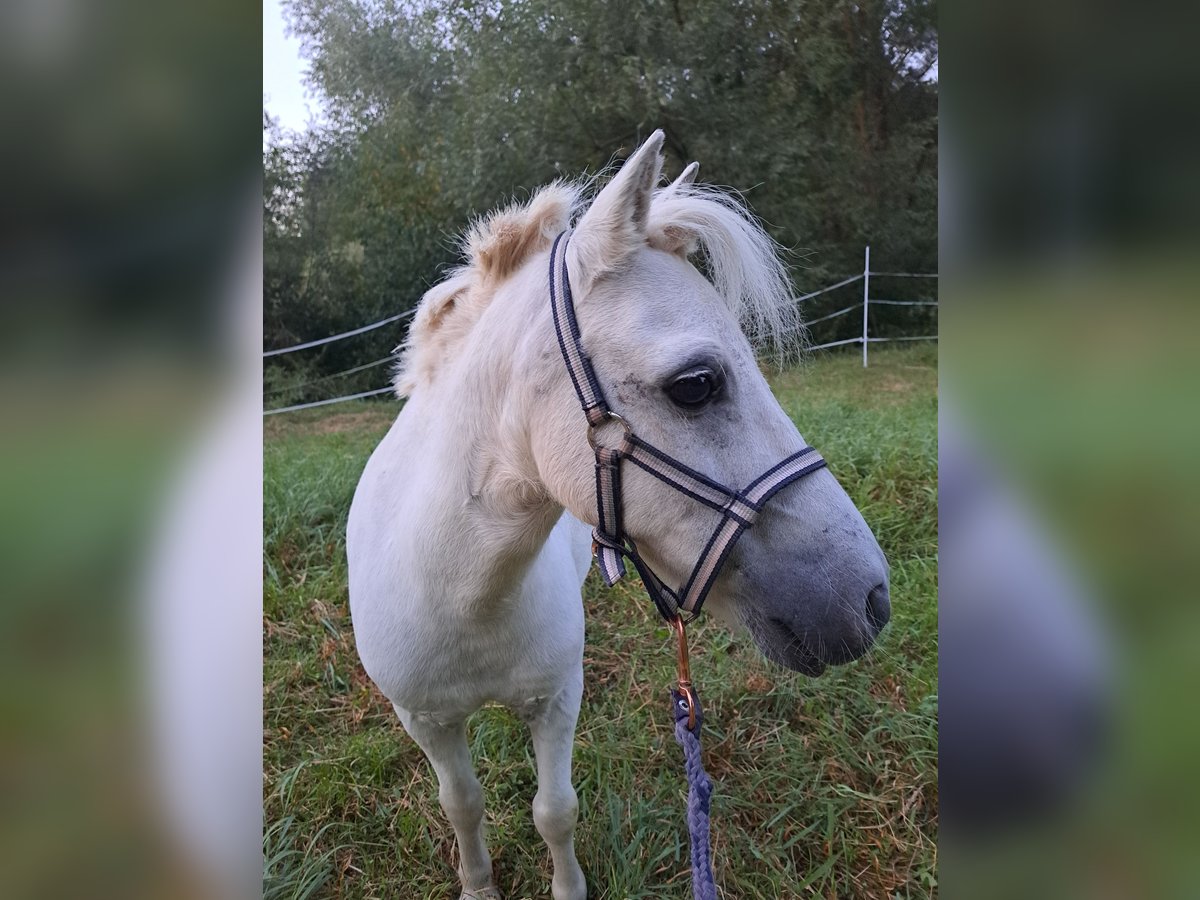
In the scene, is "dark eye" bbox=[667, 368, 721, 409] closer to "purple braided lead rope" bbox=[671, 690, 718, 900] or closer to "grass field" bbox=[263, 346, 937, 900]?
"purple braided lead rope" bbox=[671, 690, 718, 900]

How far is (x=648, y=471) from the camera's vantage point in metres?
0.81

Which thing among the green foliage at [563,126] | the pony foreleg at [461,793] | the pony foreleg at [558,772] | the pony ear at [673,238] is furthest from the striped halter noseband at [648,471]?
the green foliage at [563,126]

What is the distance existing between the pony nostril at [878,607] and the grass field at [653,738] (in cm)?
79

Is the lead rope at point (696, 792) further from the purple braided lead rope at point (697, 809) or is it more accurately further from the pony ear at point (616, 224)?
the pony ear at point (616, 224)

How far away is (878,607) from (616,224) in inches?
23.0

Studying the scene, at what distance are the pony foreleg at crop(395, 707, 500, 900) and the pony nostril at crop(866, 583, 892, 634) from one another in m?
0.86

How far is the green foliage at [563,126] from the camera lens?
168 centimetres

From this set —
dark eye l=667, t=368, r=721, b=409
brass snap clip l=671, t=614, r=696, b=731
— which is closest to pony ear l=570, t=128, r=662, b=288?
dark eye l=667, t=368, r=721, b=409
